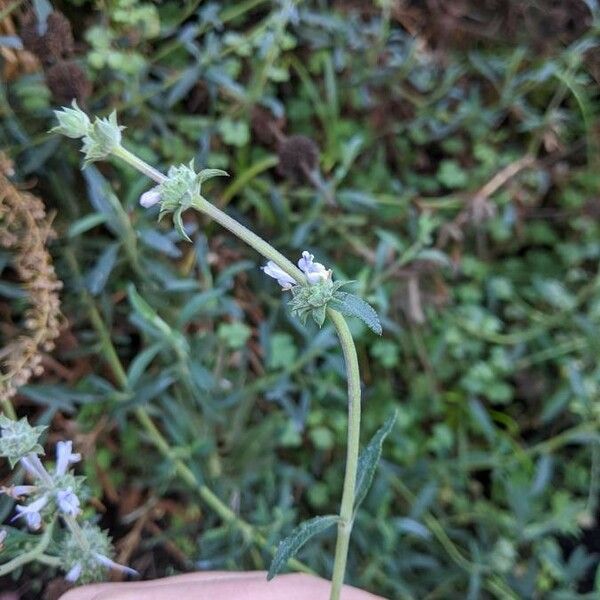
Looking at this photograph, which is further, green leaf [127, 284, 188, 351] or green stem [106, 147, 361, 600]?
green leaf [127, 284, 188, 351]

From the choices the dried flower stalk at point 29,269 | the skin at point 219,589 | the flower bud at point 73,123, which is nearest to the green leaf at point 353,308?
the flower bud at point 73,123

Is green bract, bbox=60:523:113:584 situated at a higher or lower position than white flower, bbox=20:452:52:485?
lower

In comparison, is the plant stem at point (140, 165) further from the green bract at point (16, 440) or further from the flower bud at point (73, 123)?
the green bract at point (16, 440)

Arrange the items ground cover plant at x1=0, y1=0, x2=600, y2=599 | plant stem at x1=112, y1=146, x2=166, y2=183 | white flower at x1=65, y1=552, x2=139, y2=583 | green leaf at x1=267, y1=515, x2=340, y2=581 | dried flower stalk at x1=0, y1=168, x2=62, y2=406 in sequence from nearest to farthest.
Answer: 1. plant stem at x1=112, y1=146, x2=166, y2=183
2. green leaf at x1=267, y1=515, x2=340, y2=581
3. white flower at x1=65, y1=552, x2=139, y2=583
4. dried flower stalk at x1=0, y1=168, x2=62, y2=406
5. ground cover plant at x1=0, y1=0, x2=600, y2=599

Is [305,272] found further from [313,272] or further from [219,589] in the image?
[219,589]

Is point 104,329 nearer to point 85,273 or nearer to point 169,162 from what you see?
point 85,273

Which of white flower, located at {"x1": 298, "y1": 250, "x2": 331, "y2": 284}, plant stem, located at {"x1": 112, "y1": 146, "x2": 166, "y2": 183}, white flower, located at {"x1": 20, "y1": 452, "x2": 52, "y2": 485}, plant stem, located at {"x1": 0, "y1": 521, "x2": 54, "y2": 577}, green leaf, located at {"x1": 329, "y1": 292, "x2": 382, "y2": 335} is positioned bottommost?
plant stem, located at {"x1": 0, "y1": 521, "x2": 54, "y2": 577}

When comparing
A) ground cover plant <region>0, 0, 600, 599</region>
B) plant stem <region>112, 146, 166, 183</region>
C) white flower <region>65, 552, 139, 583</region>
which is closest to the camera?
plant stem <region>112, 146, 166, 183</region>

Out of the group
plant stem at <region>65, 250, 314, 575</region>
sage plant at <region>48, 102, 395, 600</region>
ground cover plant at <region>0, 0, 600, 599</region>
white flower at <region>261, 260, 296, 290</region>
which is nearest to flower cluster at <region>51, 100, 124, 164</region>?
sage plant at <region>48, 102, 395, 600</region>

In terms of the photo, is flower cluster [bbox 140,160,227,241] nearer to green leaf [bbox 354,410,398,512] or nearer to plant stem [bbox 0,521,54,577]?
green leaf [bbox 354,410,398,512]
